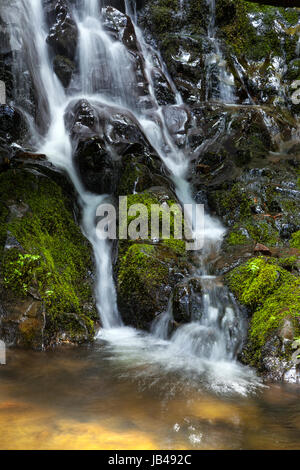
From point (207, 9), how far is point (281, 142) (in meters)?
6.97

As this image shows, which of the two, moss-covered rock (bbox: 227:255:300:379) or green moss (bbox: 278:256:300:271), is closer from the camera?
moss-covered rock (bbox: 227:255:300:379)

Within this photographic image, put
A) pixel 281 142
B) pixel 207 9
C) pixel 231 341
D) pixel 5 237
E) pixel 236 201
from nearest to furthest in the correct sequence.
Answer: pixel 231 341
pixel 5 237
pixel 236 201
pixel 281 142
pixel 207 9

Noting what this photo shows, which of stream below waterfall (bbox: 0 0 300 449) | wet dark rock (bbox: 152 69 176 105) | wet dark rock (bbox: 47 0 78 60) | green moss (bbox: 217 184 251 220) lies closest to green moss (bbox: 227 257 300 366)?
stream below waterfall (bbox: 0 0 300 449)

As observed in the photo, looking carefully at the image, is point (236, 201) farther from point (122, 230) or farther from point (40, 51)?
point (40, 51)

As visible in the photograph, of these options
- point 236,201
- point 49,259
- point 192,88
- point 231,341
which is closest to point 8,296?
point 49,259

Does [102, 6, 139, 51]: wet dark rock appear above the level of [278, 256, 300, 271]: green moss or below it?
above

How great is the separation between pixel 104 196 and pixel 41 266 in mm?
2880

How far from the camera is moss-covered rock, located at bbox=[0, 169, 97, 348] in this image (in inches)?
206

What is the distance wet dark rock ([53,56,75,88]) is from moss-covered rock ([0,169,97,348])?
4.99 m

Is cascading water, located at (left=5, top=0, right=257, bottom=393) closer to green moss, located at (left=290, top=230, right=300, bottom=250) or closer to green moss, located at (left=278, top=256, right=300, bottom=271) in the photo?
green moss, located at (left=278, top=256, right=300, bottom=271)

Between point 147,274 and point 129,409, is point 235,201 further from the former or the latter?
point 129,409

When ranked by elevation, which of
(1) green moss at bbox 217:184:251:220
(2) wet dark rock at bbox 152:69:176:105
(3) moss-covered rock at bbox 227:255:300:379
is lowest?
(3) moss-covered rock at bbox 227:255:300:379

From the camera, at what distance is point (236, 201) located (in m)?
8.66
